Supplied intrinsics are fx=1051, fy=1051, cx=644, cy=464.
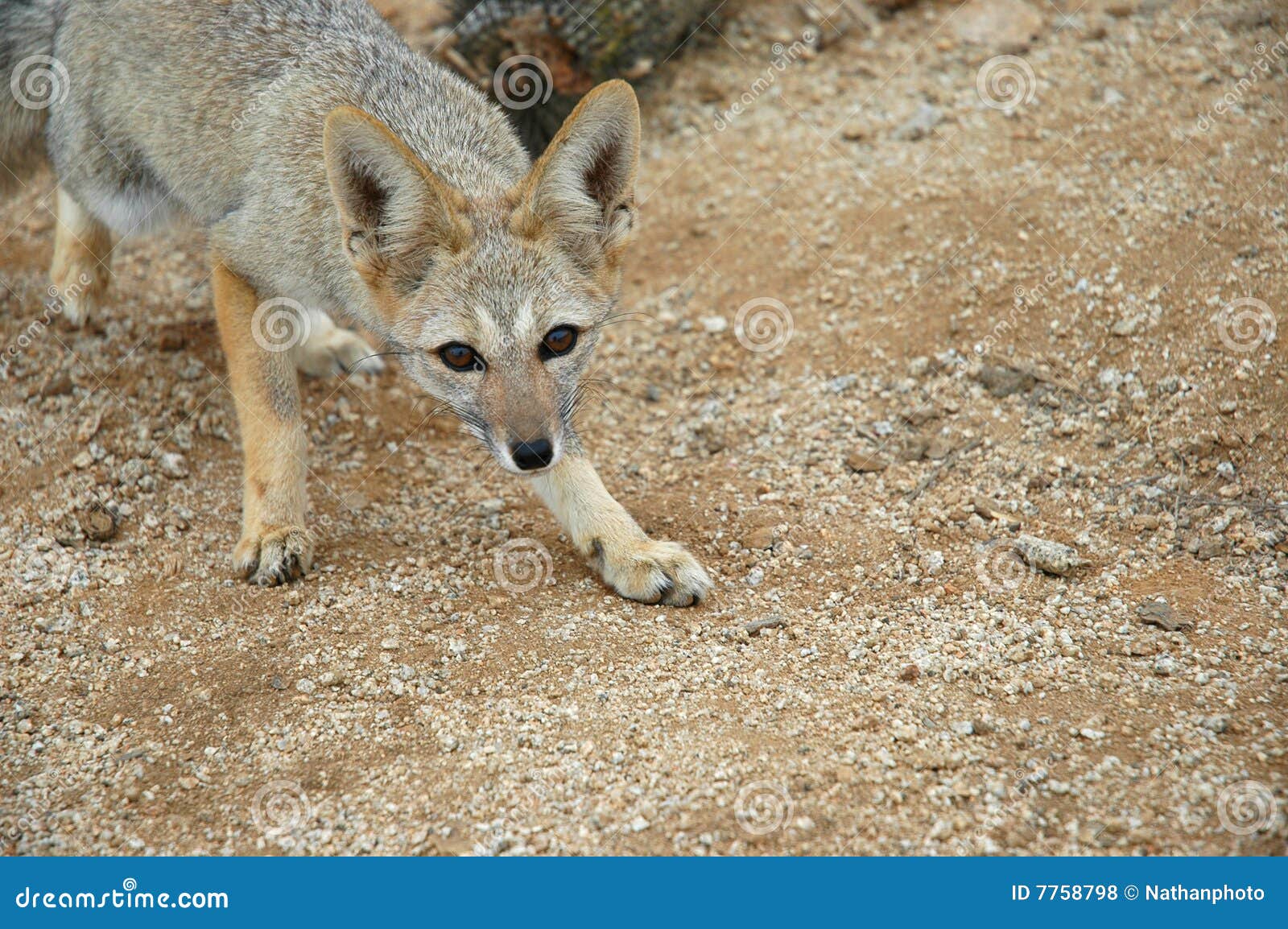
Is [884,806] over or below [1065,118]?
below

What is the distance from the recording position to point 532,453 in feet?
12.9

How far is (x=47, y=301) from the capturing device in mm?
6148

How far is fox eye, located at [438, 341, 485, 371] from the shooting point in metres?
4.12

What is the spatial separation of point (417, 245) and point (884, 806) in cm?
264

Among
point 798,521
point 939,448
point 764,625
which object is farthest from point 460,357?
point 939,448

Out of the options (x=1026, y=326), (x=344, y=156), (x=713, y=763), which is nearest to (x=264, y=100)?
(x=344, y=156)

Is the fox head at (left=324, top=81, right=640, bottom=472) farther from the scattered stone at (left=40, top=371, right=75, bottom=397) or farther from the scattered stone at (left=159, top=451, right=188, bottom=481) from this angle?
the scattered stone at (left=40, top=371, right=75, bottom=397)

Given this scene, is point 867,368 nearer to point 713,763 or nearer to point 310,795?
point 713,763

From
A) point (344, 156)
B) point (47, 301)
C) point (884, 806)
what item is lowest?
point (47, 301)
